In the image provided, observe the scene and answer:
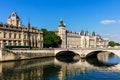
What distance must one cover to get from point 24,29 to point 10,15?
43.7 ft

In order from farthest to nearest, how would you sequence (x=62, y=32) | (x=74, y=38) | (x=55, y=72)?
(x=74, y=38) < (x=62, y=32) < (x=55, y=72)

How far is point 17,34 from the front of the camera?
298 feet

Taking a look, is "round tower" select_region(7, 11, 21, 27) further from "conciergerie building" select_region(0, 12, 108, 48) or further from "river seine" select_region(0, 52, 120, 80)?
"river seine" select_region(0, 52, 120, 80)

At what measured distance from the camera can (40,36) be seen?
357 ft

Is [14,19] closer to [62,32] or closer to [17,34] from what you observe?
[17,34]

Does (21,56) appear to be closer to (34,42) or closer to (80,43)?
(34,42)

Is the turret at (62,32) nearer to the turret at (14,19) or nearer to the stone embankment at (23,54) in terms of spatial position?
the turret at (14,19)

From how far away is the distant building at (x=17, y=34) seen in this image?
8356 centimetres

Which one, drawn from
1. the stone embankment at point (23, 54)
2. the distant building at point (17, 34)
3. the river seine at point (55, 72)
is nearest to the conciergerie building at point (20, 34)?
the distant building at point (17, 34)

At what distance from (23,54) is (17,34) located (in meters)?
15.5

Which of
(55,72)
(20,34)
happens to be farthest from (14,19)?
(55,72)

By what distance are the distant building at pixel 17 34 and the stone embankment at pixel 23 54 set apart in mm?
6743

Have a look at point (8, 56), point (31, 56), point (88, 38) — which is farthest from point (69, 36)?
point (8, 56)

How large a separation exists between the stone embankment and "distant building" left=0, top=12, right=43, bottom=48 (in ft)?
22.1
